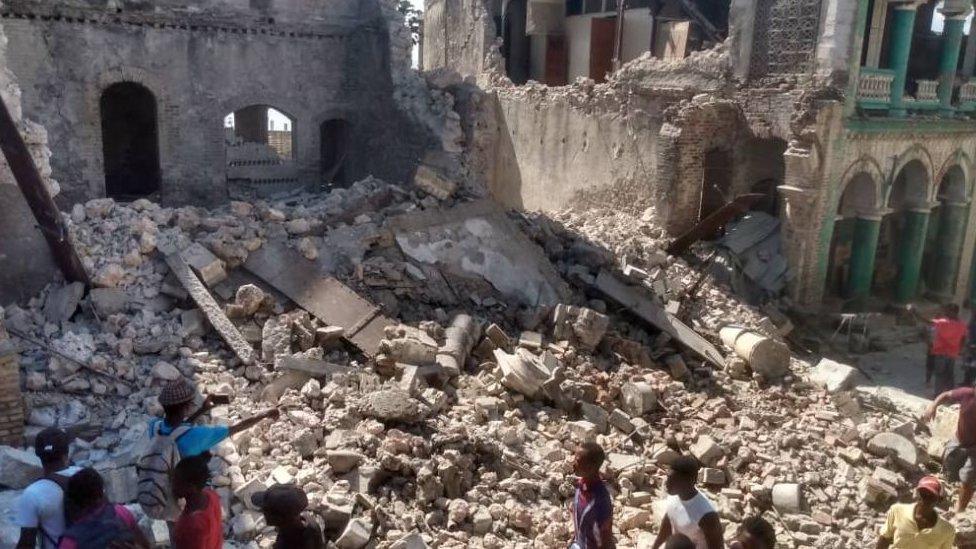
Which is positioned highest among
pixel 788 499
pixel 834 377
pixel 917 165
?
pixel 917 165

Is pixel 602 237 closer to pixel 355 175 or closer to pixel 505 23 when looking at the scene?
pixel 355 175

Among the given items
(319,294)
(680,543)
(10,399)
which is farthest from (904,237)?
(10,399)

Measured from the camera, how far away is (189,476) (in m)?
4.21

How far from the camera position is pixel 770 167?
14266 millimetres

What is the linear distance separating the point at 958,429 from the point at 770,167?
7.17 metres

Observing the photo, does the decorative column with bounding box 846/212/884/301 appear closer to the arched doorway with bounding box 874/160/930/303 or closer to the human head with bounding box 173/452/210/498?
the arched doorway with bounding box 874/160/930/303

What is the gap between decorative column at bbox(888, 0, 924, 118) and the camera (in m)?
13.4

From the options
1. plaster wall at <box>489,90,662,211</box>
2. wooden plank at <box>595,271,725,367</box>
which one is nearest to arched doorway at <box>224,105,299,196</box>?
plaster wall at <box>489,90,662,211</box>

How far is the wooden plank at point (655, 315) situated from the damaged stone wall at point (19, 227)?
6.70 m

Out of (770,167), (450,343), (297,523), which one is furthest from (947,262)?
(297,523)

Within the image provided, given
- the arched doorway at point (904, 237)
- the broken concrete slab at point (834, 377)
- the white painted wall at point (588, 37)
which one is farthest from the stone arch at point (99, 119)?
the arched doorway at point (904, 237)

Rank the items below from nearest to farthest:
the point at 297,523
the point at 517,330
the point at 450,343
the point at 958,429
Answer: the point at 297,523 → the point at 958,429 → the point at 450,343 → the point at 517,330

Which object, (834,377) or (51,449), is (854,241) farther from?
(51,449)

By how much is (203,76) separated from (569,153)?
289 inches
